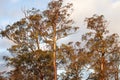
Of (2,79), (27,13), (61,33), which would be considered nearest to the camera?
(61,33)

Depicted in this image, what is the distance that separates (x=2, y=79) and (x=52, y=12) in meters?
13.6

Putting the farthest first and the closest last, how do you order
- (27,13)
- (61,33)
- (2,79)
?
1. (2,79)
2. (27,13)
3. (61,33)

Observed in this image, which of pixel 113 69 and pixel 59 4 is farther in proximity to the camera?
pixel 113 69

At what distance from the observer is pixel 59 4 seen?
4600 cm

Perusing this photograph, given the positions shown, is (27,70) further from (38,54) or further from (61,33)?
(61,33)

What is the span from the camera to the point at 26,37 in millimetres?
52469

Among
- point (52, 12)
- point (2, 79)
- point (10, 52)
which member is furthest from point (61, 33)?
point (2, 79)

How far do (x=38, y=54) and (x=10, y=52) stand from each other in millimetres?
3840

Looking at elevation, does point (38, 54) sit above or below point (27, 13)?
below

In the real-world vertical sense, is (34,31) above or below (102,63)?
above

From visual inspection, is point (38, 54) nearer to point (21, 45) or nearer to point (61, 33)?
point (21, 45)

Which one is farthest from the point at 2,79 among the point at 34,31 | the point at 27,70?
the point at 34,31

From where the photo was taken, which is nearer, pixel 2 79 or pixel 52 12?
pixel 52 12

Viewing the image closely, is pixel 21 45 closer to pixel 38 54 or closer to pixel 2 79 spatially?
pixel 38 54
